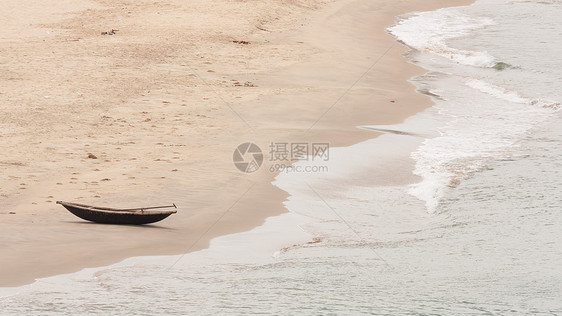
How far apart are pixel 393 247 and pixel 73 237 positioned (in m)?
3.16

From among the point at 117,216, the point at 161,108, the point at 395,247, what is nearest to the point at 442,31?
the point at 161,108

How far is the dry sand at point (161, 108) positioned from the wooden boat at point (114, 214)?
4.5 inches

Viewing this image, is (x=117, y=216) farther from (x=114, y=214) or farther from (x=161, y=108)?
(x=161, y=108)

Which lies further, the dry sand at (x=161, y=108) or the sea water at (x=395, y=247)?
the dry sand at (x=161, y=108)

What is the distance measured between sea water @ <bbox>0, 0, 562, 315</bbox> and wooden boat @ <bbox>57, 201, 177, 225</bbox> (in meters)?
0.66

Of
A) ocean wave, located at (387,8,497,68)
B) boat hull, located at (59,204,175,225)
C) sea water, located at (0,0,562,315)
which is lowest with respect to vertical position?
ocean wave, located at (387,8,497,68)

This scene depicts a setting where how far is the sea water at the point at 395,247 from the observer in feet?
22.2

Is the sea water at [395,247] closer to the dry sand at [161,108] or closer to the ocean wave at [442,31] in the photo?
the dry sand at [161,108]

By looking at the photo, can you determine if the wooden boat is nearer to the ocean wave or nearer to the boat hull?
the boat hull

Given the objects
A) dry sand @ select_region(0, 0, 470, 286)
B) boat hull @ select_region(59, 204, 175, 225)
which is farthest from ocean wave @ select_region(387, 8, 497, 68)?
boat hull @ select_region(59, 204, 175, 225)

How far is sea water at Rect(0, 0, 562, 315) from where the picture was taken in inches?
266

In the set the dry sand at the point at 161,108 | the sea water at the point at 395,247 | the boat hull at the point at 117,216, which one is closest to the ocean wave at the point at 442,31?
the dry sand at the point at 161,108

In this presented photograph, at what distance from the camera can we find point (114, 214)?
8.27 m

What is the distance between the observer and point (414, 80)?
18.4 metres
